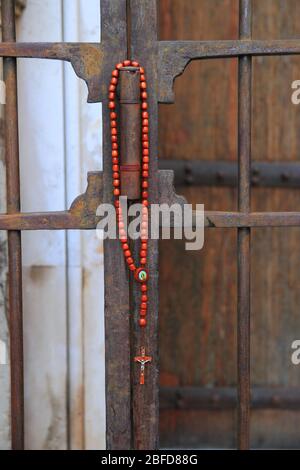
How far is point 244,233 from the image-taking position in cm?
101

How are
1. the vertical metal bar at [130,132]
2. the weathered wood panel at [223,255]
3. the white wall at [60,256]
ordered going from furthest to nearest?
the weathered wood panel at [223,255], the white wall at [60,256], the vertical metal bar at [130,132]

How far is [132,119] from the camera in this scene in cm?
96

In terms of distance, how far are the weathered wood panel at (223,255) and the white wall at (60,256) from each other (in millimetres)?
230

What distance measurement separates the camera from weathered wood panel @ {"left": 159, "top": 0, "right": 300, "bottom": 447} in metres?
1.48

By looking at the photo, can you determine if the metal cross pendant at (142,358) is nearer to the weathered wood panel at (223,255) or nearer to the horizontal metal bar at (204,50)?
the horizontal metal bar at (204,50)

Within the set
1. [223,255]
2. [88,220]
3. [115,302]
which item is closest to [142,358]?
[115,302]

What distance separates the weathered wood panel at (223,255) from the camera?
4.84ft

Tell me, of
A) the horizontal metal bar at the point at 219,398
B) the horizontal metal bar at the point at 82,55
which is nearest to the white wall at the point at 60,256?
the horizontal metal bar at the point at 219,398

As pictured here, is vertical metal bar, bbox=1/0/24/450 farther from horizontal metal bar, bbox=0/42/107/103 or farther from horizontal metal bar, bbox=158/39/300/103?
horizontal metal bar, bbox=158/39/300/103

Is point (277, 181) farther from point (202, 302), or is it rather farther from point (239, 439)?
point (239, 439)

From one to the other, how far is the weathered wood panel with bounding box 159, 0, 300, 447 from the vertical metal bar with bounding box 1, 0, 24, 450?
543 millimetres

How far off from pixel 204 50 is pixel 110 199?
0.76 ft

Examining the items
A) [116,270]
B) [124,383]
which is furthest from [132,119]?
[124,383]
